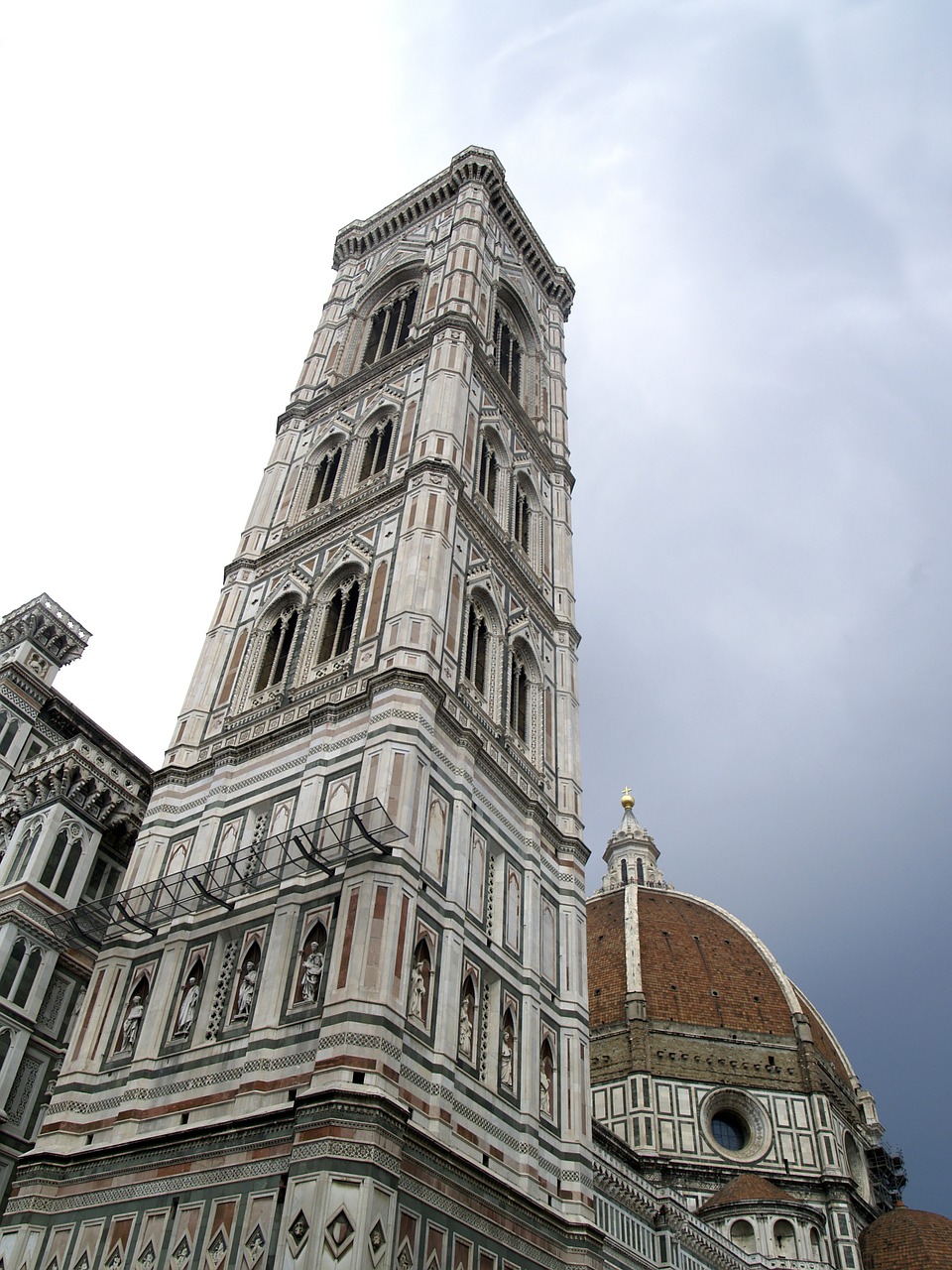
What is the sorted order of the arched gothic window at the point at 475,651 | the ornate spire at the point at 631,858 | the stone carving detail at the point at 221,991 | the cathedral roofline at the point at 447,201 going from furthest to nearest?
the ornate spire at the point at 631,858 < the cathedral roofline at the point at 447,201 < the arched gothic window at the point at 475,651 < the stone carving detail at the point at 221,991

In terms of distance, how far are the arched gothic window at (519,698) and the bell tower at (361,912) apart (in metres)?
0.09

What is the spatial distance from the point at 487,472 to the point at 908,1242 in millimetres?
35999

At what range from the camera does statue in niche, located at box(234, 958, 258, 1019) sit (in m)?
15.0

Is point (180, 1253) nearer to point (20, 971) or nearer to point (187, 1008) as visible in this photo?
point (187, 1008)

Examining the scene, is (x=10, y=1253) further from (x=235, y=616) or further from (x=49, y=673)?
(x=49, y=673)

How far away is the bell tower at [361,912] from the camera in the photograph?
13195 mm

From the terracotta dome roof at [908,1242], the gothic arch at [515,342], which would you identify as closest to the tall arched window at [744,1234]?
the terracotta dome roof at [908,1242]

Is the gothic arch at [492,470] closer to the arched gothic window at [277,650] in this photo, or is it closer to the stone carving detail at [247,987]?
the arched gothic window at [277,650]

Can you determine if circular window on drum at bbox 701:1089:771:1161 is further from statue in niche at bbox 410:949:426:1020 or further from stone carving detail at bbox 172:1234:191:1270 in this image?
stone carving detail at bbox 172:1234:191:1270

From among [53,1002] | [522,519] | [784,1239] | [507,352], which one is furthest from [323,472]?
[784,1239]

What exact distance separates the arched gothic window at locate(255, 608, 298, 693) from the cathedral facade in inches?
3.8

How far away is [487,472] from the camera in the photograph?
26.2 m

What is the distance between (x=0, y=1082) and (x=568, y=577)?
16.3 meters

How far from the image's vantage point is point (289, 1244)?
38.8 ft
